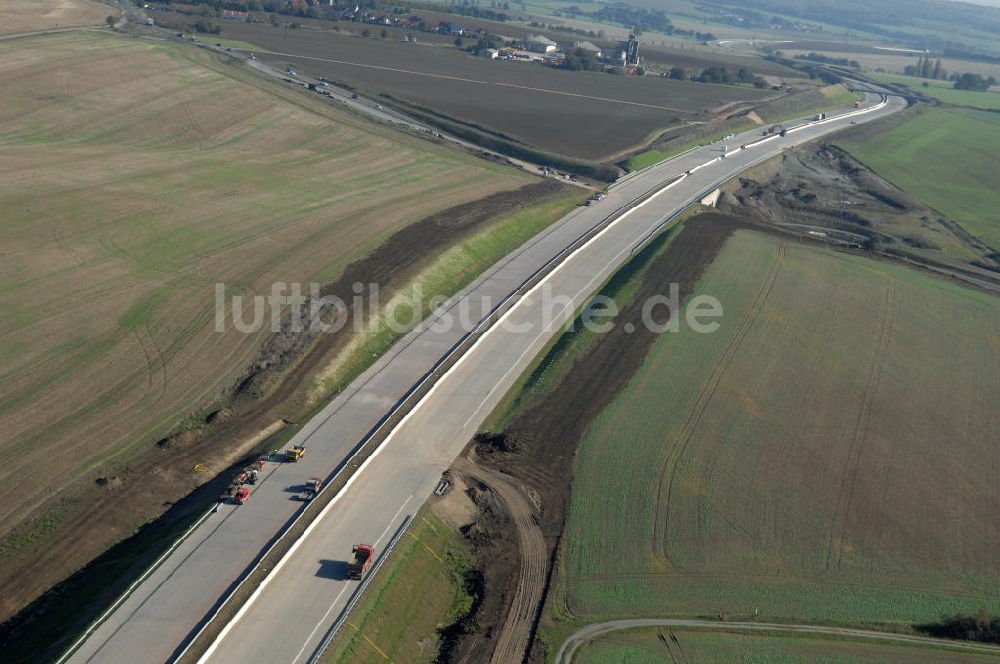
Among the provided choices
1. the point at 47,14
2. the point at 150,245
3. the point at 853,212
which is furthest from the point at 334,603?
the point at 47,14

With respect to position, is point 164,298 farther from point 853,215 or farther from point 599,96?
point 599,96

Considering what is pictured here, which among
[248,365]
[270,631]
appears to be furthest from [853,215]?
[270,631]

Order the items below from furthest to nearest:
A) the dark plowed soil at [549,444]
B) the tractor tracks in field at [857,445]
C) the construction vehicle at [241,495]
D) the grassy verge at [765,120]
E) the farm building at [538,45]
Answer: the farm building at [538,45]
the grassy verge at [765,120]
the tractor tracks in field at [857,445]
the construction vehicle at [241,495]
the dark plowed soil at [549,444]

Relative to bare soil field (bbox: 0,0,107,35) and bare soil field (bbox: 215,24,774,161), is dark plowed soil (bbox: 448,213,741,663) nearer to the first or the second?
bare soil field (bbox: 215,24,774,161)

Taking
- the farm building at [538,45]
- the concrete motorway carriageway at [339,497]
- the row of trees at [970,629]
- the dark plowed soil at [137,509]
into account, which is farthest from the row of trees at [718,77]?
the row of trees at [970,629]

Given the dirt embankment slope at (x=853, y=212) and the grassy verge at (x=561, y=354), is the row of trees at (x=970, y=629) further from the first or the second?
the dirt embankment slope at (x=853, y=212)

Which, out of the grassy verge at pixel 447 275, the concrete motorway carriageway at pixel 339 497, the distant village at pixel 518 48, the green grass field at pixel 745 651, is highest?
the distant village at pixel 518 48

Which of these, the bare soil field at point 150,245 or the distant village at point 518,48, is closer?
the bare soil field at point 150,245
